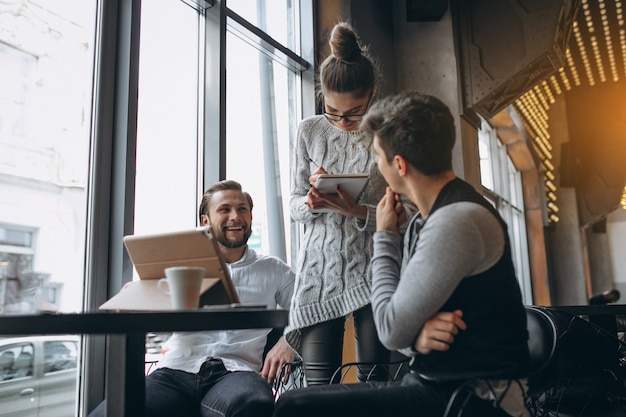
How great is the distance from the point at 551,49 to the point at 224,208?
12.4 ft

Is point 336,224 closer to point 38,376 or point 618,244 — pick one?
point 38,376

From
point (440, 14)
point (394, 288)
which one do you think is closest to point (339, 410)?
point (394, 288)

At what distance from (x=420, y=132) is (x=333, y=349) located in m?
0.87

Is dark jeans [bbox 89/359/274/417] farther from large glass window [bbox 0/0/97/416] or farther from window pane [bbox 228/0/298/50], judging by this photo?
window pane [bbox 228/0/298/50]

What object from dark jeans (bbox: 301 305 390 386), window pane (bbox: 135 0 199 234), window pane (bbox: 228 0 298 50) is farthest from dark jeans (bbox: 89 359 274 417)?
window pane (bbox: 228 0 298 50)

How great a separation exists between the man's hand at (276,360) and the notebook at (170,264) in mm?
734

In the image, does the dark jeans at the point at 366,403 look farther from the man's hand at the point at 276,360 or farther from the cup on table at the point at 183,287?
the man's hand at the point at 276,360

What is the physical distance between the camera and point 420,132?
1.31 m

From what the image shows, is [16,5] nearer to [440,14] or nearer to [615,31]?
[440,14]

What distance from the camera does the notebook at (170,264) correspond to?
1.37 meters

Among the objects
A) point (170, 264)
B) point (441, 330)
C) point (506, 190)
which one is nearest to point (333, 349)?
point (170, 264)

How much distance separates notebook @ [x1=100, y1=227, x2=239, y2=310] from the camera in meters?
1.37

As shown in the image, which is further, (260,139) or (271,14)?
(271,14)

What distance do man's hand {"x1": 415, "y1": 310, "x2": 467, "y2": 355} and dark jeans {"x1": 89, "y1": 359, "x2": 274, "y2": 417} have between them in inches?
27.2
